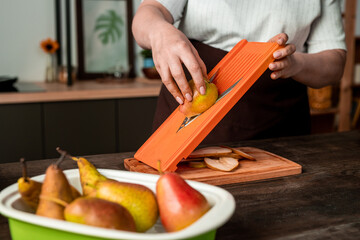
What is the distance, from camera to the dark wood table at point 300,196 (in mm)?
588

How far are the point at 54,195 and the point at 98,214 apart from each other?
71mm

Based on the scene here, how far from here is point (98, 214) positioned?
1.40 ft

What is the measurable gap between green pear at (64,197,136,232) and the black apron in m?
0.81

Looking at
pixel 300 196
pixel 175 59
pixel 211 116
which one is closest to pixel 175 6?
pixel 175 59

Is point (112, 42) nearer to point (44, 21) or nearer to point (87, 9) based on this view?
point (87, 9)

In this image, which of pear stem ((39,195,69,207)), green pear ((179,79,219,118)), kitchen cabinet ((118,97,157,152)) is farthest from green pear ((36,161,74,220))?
kitchen cabinet ((118,97,157,152))

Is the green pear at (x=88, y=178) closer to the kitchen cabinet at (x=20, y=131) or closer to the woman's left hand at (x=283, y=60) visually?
the woman's left hand at (x=283, y=60)

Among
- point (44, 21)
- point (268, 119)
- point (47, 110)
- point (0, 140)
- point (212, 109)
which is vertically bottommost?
point (0, 140)

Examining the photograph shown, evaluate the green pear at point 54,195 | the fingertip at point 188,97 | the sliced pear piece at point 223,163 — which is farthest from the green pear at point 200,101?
the green pear at point 54,195

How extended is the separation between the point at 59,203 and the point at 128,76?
2365 millimetres

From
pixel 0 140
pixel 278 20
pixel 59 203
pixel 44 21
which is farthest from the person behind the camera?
pixel 44 21

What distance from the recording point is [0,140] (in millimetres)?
2037

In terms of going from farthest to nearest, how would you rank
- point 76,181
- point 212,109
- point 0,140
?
point 0,140, point 212,109, point 76,181

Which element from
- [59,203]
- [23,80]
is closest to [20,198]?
[59,203]
